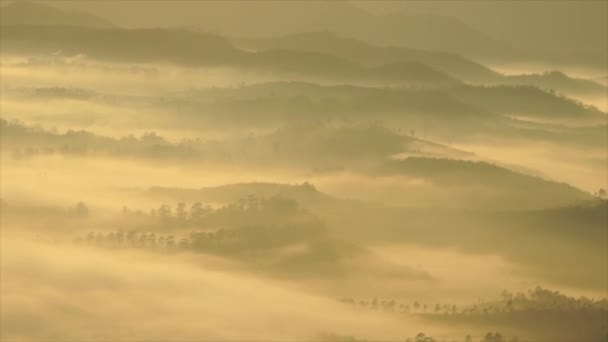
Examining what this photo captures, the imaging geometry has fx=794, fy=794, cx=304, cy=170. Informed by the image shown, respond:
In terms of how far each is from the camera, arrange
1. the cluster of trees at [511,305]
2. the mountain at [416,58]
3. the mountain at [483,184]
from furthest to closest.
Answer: the mountain at [416,58]
the mountain at [483,184]
the cluster of trees at [511,305]

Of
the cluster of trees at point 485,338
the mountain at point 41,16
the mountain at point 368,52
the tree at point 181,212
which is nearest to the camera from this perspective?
the cluster of trees at point 485,338

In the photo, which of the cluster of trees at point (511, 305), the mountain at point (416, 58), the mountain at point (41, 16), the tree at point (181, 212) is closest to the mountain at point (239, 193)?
the tree at point (181, 212)

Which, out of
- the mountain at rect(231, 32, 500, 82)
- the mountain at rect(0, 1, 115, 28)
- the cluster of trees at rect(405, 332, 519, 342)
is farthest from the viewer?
the mountain at rect(231, 32, 500, 82)

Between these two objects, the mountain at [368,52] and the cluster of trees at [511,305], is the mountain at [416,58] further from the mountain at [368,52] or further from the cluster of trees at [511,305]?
the cluster of trees at [511,305]

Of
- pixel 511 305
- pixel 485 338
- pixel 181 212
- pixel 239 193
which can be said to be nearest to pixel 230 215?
pixel 181 212

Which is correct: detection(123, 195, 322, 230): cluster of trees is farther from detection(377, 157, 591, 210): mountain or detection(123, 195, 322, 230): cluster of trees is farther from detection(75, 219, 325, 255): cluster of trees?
detection(377, 157, 591, 210): mountain

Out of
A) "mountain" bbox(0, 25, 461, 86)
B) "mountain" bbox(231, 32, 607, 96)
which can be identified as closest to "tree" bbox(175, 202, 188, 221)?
"mountain" bbox(0, 25, 461, 86)

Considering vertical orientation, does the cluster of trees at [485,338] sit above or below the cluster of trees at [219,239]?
below

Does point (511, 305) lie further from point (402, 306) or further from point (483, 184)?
point (483, 184)
